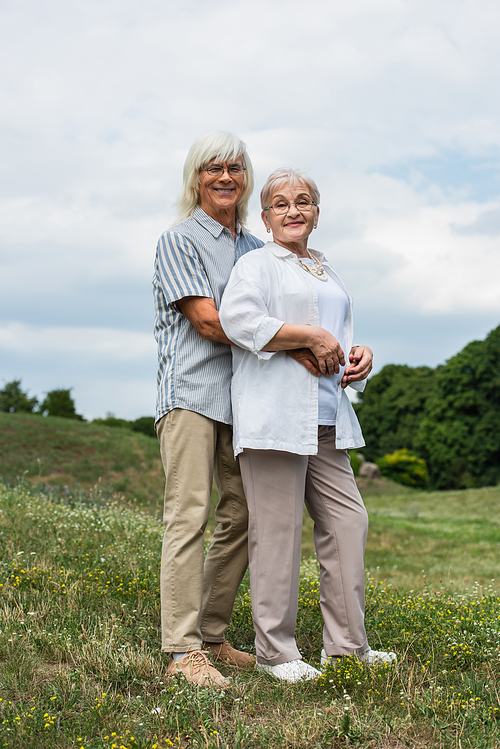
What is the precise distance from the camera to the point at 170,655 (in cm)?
345

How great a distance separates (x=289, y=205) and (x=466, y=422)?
35462mm

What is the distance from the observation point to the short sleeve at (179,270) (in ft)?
11.1

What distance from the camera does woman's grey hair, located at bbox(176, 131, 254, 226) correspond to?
11.7 feet

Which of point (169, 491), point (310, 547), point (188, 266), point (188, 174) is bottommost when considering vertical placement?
point (310, 547)

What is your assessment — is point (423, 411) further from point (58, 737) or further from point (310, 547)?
point (58, 737)

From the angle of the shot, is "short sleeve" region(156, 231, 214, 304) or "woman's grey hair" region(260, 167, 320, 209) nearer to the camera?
"short sleeve" region(156, 231, 214, 304)

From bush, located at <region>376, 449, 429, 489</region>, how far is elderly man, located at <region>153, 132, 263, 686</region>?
35454 mm

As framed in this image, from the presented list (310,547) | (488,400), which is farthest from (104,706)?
(488,400)

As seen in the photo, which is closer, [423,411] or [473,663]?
[473,663]

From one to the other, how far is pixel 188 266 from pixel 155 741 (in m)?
2.24

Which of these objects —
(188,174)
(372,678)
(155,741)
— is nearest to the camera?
(155,741)

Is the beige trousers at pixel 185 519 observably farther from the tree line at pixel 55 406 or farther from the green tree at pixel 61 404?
the green tree at pixel 61 404

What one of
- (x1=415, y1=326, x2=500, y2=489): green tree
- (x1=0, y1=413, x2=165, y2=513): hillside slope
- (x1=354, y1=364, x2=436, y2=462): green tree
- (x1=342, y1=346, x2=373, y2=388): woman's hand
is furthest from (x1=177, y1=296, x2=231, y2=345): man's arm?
(x1=354, y1=364, x2=436, y2=462): green tree

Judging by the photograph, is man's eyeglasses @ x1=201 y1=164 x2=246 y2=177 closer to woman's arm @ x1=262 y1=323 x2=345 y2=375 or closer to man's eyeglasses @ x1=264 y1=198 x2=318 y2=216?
man's eyeglasses @ x1=264 y1=198 x2=318 y2=216
